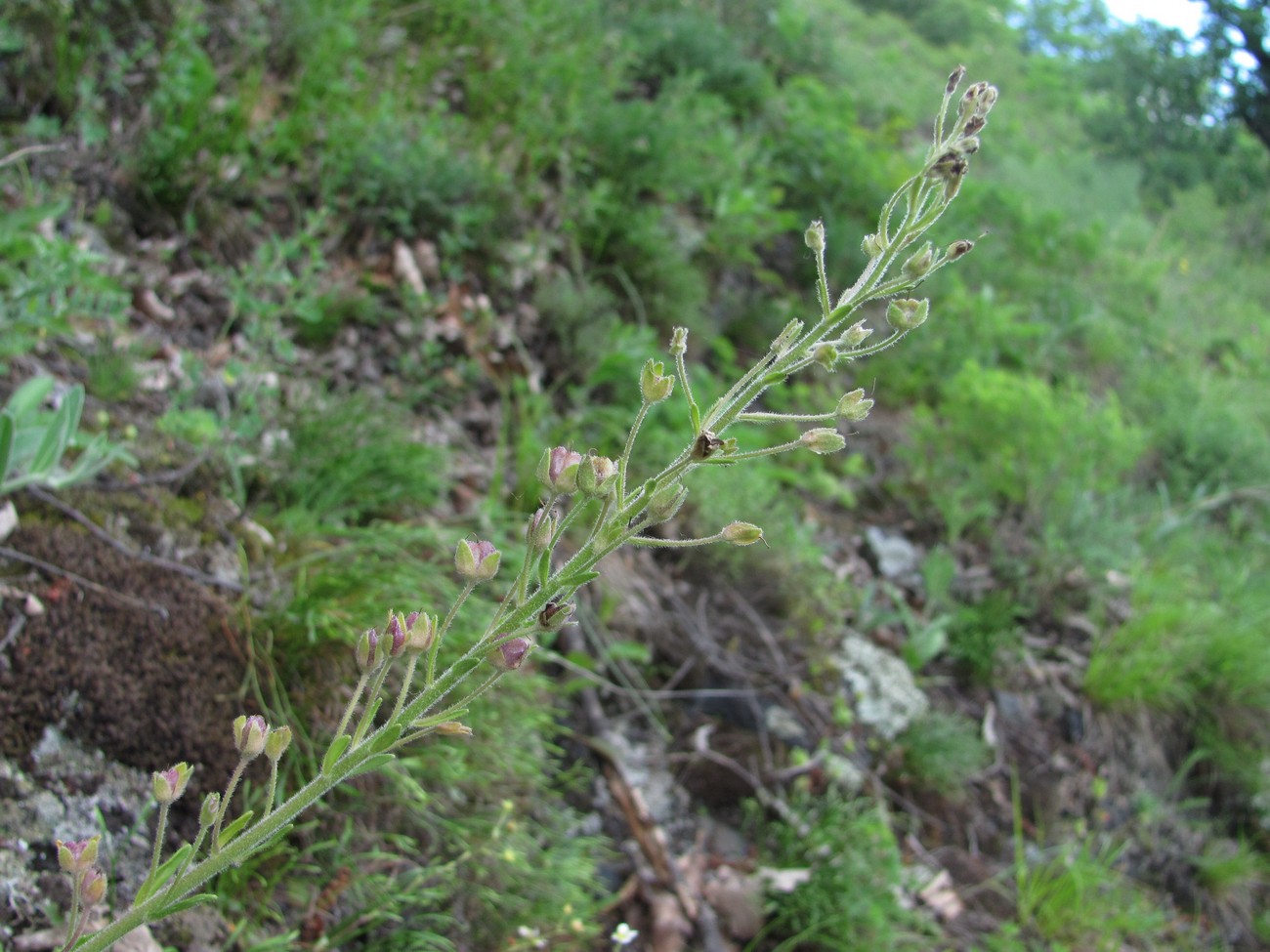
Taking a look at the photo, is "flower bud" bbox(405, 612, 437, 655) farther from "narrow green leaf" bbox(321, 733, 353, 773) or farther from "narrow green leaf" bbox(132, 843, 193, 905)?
"narrow green leaf" bbox(132, 843, 193, 905)

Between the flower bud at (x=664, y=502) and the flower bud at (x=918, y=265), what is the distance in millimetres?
339

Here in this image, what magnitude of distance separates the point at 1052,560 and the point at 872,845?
2.11 meters

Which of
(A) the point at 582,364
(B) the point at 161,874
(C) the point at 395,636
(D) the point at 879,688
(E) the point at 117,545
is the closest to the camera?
(B) the point at 161,874

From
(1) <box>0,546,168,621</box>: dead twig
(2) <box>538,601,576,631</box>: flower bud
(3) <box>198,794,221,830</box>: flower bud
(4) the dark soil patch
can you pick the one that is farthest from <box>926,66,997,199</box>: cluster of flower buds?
(1) <box>0,546,168,621</box>: dead twig

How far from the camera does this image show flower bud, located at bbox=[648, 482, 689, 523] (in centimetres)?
94

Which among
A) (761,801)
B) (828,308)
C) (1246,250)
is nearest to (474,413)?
(761,801)

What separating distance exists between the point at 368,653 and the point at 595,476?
11.7 inches

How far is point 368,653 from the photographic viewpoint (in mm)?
960

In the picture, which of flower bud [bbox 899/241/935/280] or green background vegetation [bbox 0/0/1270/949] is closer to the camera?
flower bud [bbox 899/241/935/280]

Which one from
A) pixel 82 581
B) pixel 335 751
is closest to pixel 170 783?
pixel 335 751

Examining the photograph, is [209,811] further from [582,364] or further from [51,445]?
[582,364]

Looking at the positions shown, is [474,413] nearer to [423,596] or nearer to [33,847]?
[423,596]

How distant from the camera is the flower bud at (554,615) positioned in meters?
0.93

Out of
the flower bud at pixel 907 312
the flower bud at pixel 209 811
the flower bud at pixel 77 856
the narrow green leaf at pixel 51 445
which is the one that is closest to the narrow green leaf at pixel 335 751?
the flower bud at pixel 209 811
